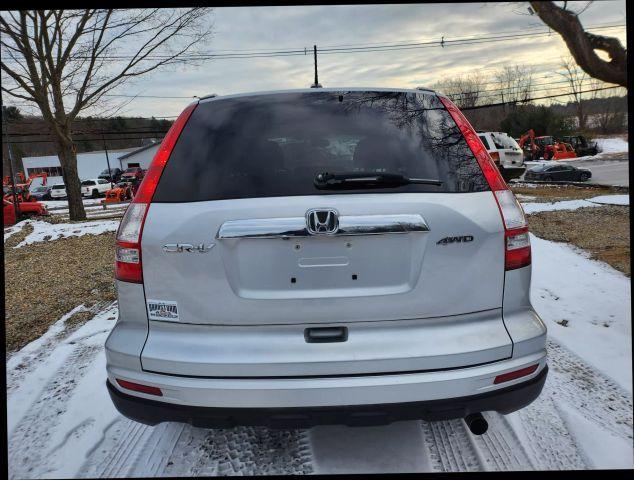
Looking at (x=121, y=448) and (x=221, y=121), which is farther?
(x=121, y=448)

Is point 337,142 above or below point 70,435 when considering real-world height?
above

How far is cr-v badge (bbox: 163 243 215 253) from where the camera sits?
1827 millimetres

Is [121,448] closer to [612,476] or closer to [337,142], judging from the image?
[337,142]

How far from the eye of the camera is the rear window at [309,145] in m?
1.93

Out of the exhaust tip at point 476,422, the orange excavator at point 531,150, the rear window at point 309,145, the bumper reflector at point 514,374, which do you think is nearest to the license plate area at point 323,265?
the rear window at point 309,145

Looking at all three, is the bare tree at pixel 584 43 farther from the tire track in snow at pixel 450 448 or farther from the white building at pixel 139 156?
the white building at pixel 139 156

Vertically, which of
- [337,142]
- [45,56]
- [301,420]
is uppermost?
[45,56]

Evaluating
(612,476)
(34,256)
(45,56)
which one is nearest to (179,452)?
(612,476)

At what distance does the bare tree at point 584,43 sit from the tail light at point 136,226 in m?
3.00

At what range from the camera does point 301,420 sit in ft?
5.95

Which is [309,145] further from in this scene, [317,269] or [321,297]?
[321,297]

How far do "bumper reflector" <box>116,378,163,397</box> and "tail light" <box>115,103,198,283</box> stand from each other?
45 cm

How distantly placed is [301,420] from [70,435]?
5.30ft

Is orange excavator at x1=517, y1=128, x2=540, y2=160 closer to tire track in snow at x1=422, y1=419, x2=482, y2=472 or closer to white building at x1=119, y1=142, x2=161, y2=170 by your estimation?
tire track in snow at x1=422, y1=419, x2=482, y2=472
